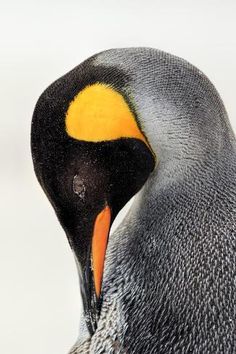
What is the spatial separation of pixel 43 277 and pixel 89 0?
5.79 feet

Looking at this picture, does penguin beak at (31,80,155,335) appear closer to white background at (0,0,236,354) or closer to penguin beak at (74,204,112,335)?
penguin beak at (74,204,112,335)

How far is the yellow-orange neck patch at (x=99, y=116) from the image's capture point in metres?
1.01

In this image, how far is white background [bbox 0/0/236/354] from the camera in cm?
201

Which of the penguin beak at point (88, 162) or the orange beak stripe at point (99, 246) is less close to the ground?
the penguin beak at point (88, 162)

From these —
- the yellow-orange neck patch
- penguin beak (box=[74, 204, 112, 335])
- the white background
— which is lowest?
the white background

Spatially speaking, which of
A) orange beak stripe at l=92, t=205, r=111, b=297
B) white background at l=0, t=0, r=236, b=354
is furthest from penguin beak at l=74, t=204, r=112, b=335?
white background at l=0, t=0, r=236, b=354

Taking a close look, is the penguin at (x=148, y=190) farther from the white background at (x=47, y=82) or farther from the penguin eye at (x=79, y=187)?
the white background at (x=47, y=82)

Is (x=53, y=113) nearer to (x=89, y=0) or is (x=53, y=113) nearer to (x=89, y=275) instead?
(x=89, y=275)

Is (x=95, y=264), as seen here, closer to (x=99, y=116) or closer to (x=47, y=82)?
(x=99, y=116)

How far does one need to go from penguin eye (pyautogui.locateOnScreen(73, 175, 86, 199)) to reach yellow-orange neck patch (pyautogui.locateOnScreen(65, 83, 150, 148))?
48mm

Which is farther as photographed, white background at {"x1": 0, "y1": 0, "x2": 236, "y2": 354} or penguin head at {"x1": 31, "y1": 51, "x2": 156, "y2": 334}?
white background at {"x1": 0, "y1": 0, "x2": 236, "y2": 354}

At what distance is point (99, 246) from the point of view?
1.03m

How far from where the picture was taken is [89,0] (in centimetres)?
360

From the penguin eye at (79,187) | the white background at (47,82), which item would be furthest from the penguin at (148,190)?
the white background at (47,82)
